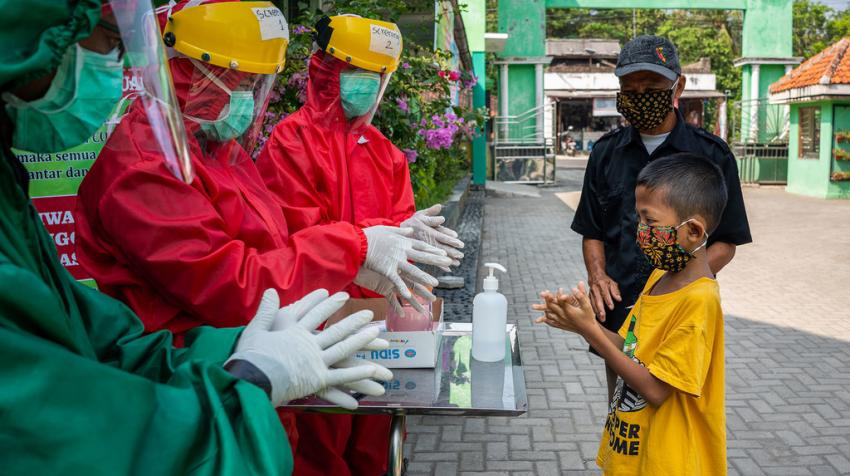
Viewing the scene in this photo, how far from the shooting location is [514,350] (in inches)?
91.7

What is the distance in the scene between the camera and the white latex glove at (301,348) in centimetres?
139

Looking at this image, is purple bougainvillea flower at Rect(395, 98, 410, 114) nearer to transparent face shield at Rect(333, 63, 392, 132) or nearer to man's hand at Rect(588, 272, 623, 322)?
transparent face shield at Rect(333, 63, 392, 132)

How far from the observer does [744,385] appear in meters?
4.75

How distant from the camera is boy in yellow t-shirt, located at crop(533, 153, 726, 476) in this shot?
6.64 ft

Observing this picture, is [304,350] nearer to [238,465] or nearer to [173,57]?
[238,465]

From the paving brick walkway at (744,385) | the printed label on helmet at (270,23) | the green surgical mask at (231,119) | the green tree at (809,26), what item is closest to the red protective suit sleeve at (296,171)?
the green surgical mask at (231,119)

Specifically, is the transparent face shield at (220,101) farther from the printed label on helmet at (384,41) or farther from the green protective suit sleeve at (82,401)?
the printed label on helmet at (384,41)

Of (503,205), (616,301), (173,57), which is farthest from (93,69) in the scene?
(503,205)

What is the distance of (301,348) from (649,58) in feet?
6.10

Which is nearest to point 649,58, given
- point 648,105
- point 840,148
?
point 648,105

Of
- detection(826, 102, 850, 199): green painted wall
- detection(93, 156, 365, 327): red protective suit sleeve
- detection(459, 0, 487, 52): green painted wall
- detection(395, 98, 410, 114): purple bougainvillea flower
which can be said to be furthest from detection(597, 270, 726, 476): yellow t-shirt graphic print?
detection(459, 0, 487, 52): green painted wall

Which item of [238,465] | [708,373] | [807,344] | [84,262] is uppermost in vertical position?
[84,262]

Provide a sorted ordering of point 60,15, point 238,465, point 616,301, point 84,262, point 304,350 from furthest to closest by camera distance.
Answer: point 616,301
point 84,262
point 304,350
point 238,465
point 60,15

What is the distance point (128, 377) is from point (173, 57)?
1121 millimetres
